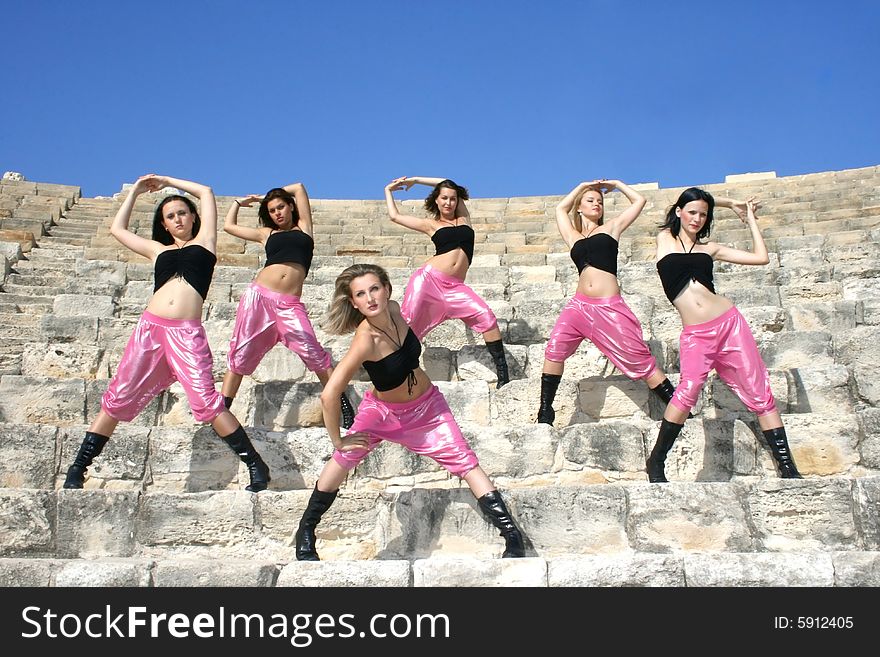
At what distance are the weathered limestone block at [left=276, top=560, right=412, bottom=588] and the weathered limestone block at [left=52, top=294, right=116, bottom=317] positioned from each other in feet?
13.8

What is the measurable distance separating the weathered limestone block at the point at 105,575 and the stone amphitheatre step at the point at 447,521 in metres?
0.61

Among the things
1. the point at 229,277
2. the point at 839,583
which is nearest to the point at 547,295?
the point at 229,277

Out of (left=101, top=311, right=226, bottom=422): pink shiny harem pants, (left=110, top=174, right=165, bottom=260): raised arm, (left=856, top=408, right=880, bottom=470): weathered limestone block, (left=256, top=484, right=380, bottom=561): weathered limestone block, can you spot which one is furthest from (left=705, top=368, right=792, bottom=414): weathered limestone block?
(left=110, top=174, right=165, bottom=260): raised arm

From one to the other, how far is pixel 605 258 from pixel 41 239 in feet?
24.0

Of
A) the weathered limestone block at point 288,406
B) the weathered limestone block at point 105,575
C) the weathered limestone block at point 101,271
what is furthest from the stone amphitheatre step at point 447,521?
the weathered limestone block at point 101,271

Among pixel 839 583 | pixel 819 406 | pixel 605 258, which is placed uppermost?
pixel 605 258

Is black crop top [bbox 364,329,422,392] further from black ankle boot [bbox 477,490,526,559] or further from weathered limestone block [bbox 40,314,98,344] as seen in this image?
weathered limestone block [bbox 40,314,98,344]

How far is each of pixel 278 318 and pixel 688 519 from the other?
9.27ft

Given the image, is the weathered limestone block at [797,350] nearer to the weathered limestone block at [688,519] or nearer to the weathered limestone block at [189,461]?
the weathered limestone block at [688,519]

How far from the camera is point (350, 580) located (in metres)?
3.65

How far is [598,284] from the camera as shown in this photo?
541cm

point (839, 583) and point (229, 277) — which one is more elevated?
point (229, 277)

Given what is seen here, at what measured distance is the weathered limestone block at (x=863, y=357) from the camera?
519 centimetres
